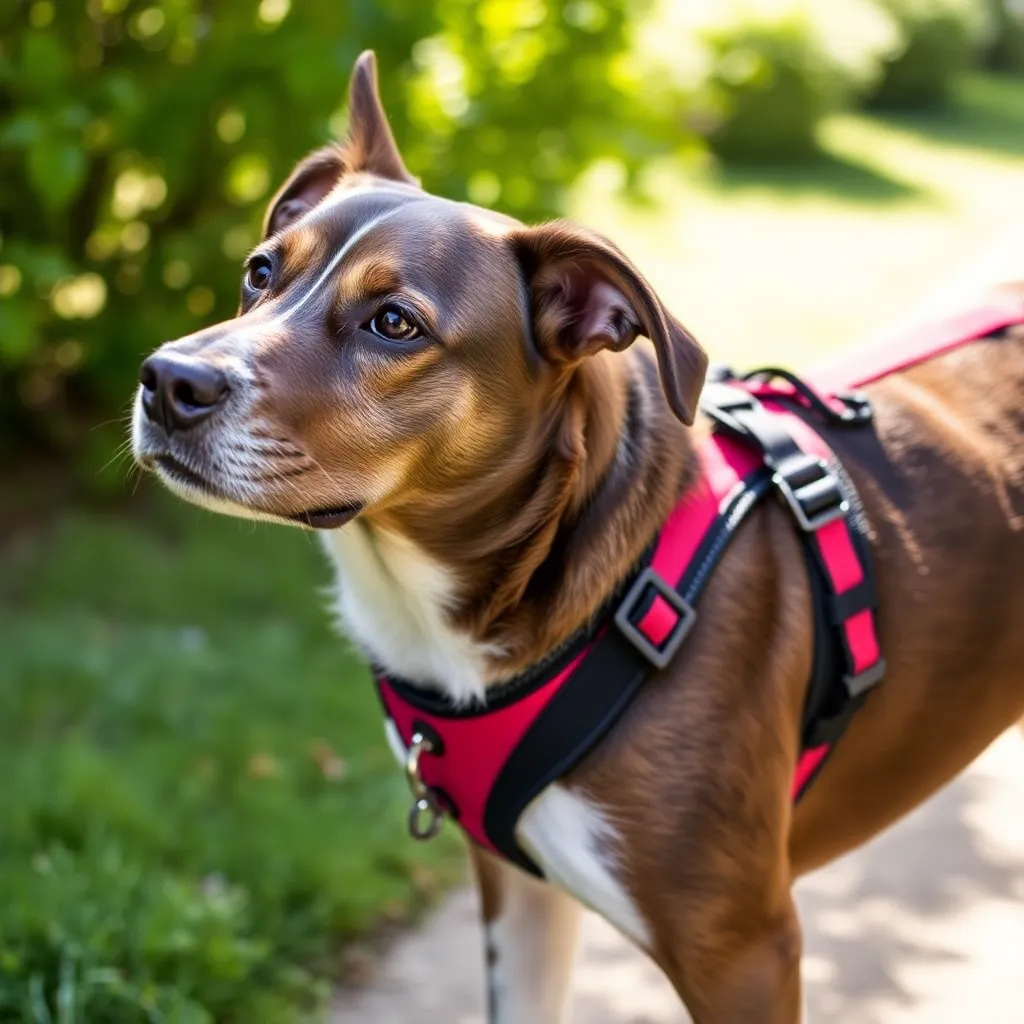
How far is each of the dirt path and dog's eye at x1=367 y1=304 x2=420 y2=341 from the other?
1.91m

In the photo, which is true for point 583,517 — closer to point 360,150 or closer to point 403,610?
point 403,610

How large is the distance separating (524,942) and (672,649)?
1.00 meters

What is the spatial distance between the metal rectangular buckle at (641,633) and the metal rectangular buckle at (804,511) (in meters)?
0.28

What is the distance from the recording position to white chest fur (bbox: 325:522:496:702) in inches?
98.1

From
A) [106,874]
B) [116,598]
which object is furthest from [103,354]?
[106,874]

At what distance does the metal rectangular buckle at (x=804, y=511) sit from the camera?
2.45 m

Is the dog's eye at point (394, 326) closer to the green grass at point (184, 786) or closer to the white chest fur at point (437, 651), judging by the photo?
the white chest fur at point (437, 651)

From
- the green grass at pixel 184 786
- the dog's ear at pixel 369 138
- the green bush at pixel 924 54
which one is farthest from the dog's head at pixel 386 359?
the green bush at pixel 924 54

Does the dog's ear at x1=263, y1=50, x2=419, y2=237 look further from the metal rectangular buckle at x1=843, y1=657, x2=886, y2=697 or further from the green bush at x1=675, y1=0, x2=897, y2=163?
the green bush at x1=675, y1=0, x2=897, y2=163

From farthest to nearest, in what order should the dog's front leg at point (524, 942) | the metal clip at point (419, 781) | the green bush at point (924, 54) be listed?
the green bush at point (924, 54), the dog's front leg at point (524, 942), the metal clip at point (419, 781)

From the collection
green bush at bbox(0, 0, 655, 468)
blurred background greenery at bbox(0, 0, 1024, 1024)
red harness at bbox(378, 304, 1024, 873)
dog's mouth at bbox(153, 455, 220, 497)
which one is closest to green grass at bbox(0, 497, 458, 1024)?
blurred background greenery at bbox(0, 0, 1024, 1024)

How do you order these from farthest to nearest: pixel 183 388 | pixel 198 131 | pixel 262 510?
pixel 198 131 < pixel 262 510 < pixel 183 388

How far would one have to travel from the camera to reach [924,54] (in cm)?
1731

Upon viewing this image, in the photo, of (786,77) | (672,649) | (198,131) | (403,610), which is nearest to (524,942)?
(403,610)
